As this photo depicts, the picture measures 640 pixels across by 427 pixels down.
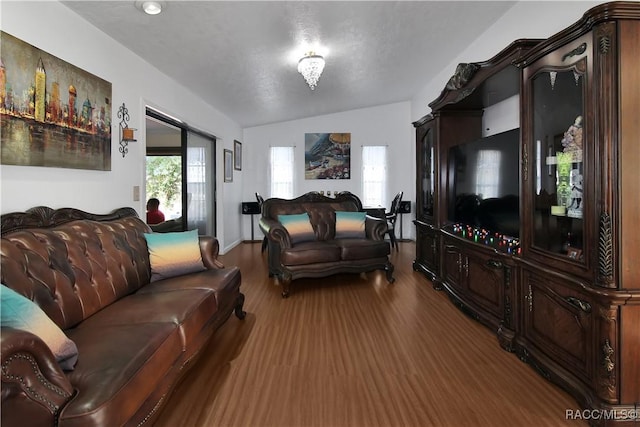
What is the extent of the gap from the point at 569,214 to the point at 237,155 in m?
6.07

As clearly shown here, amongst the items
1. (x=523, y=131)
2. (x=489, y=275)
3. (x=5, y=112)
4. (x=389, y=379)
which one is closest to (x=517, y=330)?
(x=489, y=275)

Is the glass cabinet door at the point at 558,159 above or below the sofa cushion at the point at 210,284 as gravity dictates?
above

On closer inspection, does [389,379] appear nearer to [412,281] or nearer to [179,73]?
[412,281]

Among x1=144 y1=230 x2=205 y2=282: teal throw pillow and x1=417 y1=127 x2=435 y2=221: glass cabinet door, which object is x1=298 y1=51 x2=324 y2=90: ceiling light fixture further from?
x1=144 y1=230 x2=205 y2=282: teal throw pillow

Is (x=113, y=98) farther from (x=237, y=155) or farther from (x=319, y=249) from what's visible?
(x=237, y=155)

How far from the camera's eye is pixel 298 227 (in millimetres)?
4352

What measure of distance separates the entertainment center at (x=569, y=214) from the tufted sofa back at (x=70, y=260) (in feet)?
8.95

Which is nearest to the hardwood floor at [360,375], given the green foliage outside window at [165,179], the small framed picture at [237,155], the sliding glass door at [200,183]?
the sliding glass door at [200,183]

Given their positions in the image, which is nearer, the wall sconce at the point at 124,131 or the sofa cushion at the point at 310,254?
the wall sconce at the point at 124,131

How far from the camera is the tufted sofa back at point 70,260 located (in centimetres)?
174

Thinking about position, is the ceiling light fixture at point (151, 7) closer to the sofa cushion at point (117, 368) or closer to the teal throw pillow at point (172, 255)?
the teal throw pillow at point (172, 255)

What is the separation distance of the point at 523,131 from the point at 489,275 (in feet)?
3.85

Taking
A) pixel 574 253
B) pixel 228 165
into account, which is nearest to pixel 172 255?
pixel 574 253

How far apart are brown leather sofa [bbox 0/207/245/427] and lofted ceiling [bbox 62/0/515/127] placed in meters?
1.59
